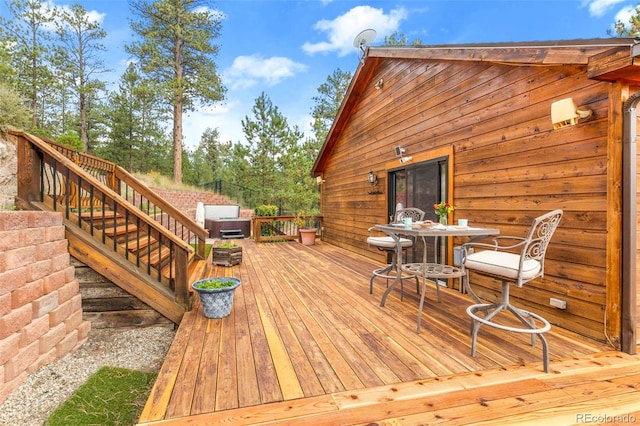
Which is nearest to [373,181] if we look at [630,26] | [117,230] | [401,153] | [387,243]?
[401,153]

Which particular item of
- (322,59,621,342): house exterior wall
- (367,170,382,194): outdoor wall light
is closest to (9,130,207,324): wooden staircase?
(322,59,621,342): house exterior wall

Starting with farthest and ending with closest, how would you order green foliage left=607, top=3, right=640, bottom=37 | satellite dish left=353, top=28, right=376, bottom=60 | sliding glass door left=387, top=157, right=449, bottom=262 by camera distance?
1. green foliage left=607, top=3, right=640, bottom=37
2. satellite dish left=353, top=28, right=376, bottom=60
3. sliding glass door left=387, top=157, right=449, bottom=262

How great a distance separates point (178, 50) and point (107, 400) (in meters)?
13.9

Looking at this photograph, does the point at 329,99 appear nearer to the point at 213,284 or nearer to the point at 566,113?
the point at 566,113

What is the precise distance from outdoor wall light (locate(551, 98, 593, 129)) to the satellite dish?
4286 millimetres

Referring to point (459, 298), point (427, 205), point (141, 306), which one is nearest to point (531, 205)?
point (459, 298)

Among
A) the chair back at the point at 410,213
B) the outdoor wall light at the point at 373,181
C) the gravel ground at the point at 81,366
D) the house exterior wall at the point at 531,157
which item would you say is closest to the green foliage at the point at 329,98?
the outdoor wall light at the point at 373,181

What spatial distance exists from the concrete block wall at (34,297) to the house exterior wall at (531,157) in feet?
13.5

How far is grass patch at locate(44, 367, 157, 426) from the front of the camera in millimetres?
1594

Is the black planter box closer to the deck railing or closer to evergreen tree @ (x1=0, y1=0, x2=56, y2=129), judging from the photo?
the deck railing

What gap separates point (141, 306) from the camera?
277 cm

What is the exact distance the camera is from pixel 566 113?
7.57ft

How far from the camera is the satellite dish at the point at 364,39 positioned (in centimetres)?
565

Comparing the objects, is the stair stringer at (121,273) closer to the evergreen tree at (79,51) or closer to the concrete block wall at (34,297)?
the concrete block wall at (34,297)
